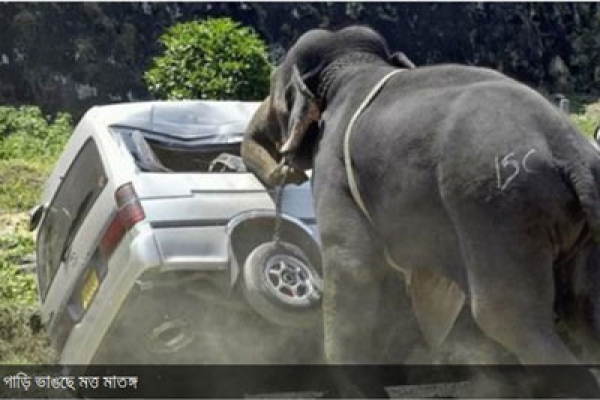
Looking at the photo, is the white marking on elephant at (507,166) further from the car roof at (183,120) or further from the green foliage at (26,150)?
the green foliage at (26,150)

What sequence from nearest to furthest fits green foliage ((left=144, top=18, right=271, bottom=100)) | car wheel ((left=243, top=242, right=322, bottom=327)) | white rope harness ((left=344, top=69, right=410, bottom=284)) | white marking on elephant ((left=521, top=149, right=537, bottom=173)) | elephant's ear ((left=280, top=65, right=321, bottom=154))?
1. white marking on elephant ((left=521, top=149, right=537, bottom=173))
2. white rope harness ((left=344, top=69, right=410, bottom=284))
3. elephant's ear ((left=280, top=65, right=321, bottom=154))
4. car wheel ((left=243, top=242, right=322, bottom=327))
5. green foliage ((left=144, top=18, right=271, bottom=100))

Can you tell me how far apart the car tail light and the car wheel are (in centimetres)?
50

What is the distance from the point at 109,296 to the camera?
6504mm

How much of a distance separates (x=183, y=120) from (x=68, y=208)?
0.69 metres

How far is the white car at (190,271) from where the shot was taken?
6.32 meters

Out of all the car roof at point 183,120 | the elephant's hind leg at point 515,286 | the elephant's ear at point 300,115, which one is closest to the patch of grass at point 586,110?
the car roof at point 183,120

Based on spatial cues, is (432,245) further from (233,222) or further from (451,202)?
(233,222)

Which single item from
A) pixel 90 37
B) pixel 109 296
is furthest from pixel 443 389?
pixel 90 37

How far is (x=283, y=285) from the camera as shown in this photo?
634cm

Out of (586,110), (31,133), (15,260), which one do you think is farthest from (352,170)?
(586,110)

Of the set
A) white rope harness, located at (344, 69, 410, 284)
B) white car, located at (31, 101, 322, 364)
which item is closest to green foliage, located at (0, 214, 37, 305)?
white car, located at (31, 101, 322, 364)

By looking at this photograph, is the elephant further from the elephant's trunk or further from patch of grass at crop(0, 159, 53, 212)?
patch of grass at crop(0, 159, 53, 212)

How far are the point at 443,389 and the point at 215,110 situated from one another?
1.92 m

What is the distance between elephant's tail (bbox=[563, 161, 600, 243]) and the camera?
4883 millimetres
